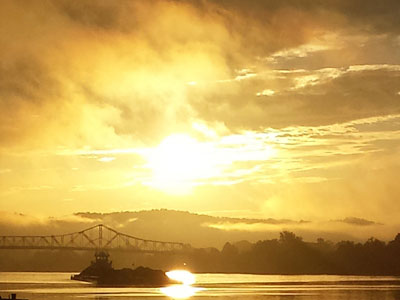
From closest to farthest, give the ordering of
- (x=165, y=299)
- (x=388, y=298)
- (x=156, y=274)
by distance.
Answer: (x=388, y=298) → (x=165, y=299) → (x=156, y=274)

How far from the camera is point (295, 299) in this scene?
102 m

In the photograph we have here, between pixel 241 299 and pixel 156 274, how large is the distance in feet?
260

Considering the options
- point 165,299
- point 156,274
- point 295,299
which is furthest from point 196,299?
point 156,274

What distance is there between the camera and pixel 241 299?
10338cm

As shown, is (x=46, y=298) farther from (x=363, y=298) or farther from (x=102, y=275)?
(x=102, y=275)

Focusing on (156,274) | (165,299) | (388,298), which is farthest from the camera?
(156,274)

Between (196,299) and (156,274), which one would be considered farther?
(156,274)

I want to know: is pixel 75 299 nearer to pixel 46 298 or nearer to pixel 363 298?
pixel 46 298

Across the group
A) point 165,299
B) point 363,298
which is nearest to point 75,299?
point 165,299

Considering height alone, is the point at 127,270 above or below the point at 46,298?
above

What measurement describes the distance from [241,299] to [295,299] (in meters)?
6.94

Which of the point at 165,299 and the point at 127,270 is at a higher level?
the point at 127,270

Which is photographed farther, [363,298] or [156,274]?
[156,274]

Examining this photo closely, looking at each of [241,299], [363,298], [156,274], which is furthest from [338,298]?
[156,274]
